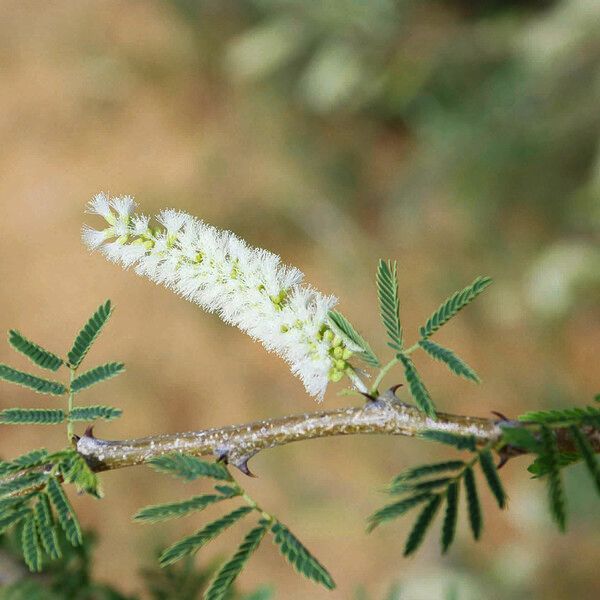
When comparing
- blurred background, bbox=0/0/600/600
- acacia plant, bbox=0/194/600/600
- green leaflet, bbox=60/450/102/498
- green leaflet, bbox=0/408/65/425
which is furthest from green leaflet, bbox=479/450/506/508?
blurred background, bbox=0/0/600/600

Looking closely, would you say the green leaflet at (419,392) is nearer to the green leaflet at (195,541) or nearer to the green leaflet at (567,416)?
the green leaflet at (567,416)

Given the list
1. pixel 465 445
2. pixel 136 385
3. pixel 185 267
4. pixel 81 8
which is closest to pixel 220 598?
pixel 465 445

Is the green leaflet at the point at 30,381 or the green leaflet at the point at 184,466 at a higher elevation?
the green leaflet at the point at 30,381

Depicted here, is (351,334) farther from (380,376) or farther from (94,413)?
(94,413)

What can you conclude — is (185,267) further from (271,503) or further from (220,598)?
(271,503)

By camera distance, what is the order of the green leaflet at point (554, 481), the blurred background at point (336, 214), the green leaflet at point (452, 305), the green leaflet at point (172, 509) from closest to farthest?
the green leaflet at point (554, 481) → the green leaflet at point (172, 509) → the green leaflet at point (452, 305) → the blurred background at point (336, 214)

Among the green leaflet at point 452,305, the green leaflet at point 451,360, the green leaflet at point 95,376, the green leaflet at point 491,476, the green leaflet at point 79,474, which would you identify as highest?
the green leaflet at point 452,305

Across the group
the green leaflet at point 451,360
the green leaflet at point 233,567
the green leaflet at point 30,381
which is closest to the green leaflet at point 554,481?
the green leaflet at point 451,360
